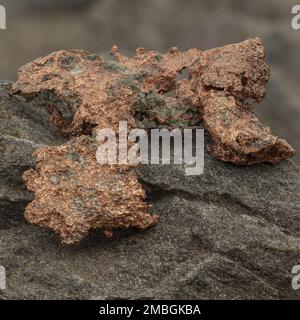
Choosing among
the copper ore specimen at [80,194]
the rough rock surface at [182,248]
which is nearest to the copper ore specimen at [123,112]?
the copper ore specimen at [80,194]

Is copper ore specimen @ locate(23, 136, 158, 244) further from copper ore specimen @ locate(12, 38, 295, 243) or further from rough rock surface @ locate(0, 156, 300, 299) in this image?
rough rock surface @ locate(0, 156, 300, 299)

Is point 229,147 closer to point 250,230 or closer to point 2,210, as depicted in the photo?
point 250,230

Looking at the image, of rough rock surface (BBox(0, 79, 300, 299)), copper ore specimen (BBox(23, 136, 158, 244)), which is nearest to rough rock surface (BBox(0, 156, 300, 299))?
rough rock surface (BBox(0, 79, 300, 299))

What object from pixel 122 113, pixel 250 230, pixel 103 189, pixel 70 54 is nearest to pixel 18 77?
pixel 70 54

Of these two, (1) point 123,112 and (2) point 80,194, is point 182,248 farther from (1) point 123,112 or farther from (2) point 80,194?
(1) point 123,112

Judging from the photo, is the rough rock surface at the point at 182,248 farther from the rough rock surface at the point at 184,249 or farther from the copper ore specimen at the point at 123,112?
the copper ore specimen at the point at 123,112
